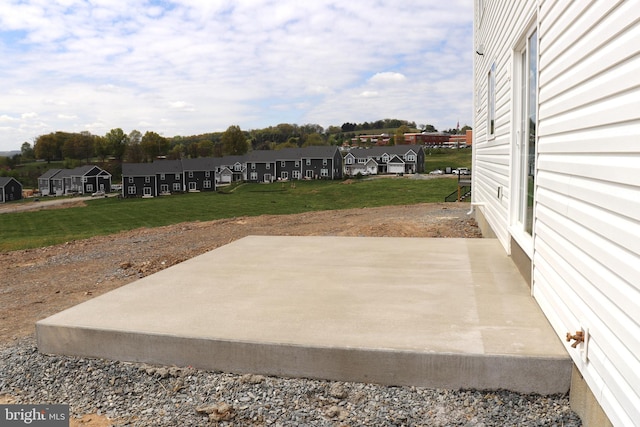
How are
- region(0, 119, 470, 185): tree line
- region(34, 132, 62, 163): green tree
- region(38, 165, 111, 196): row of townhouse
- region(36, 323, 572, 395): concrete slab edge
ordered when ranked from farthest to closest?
region(34, 132, 62, 163): green tree
region(0, 119, 470, 185): tree line
region(38, 165, 111, 196): row of townhouse
region(36, 323, 572, 395): concrete slab edge

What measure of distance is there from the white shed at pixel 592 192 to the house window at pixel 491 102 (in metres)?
2.78

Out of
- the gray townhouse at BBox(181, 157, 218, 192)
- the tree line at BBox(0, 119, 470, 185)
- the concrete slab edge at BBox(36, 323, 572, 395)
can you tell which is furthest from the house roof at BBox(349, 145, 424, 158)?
the concrete slab edge at BBox(36, 323, 572, 395)

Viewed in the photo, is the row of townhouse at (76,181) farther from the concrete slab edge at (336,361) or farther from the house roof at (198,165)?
the concrete slab edge at (336,361)

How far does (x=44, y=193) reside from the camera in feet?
236

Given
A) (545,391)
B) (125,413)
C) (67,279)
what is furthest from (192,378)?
(67,279)

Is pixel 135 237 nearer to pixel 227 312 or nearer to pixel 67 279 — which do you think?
pixel 67 279

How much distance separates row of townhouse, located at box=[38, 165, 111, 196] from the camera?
67188 millimetres

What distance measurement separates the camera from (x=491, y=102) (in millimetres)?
7523

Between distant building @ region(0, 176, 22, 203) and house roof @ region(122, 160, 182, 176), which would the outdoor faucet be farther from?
distant building @ region(0, 176, 22, 203)

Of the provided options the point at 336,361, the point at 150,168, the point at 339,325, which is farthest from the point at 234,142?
the point at 336,361

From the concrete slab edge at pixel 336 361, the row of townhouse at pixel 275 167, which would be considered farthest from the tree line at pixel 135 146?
the concrete slab edge at pixel 336 361

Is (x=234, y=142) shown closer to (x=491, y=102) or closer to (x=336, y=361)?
(x=491, y=102)

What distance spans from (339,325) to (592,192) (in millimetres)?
1728

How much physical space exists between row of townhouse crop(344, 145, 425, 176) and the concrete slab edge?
62.7 metres
